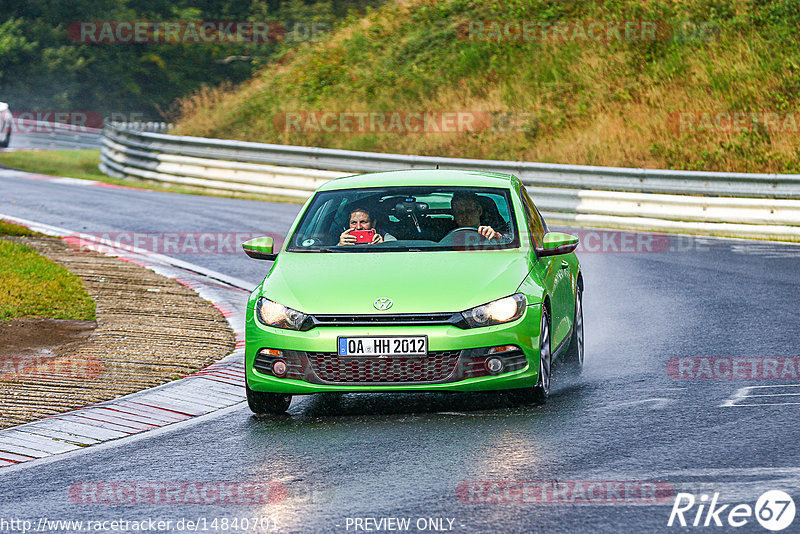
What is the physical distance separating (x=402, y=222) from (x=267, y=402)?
183 centimetres

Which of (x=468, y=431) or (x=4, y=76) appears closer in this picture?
(x=468, y=431)

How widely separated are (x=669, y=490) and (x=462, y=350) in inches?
75.3

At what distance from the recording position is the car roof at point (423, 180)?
350 inches

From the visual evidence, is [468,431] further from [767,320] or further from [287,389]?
[767,320]

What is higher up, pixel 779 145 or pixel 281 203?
pixel 779 145

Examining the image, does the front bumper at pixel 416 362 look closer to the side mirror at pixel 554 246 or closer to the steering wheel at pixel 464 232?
the side mirror at pixel 554 246

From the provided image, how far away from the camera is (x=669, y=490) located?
5625 mm

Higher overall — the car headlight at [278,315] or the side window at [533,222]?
the side window at [533,222]

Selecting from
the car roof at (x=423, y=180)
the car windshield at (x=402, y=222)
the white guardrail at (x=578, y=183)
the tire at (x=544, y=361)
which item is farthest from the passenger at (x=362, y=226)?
the white guardrail at (x=578, y=183)

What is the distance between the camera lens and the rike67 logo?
512cm

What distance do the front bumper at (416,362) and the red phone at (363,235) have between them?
1355mm

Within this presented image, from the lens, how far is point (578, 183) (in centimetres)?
2061

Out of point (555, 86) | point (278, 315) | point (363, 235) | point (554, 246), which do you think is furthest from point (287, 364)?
point (555, 86)

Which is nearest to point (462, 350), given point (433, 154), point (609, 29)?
point (433, 154)
